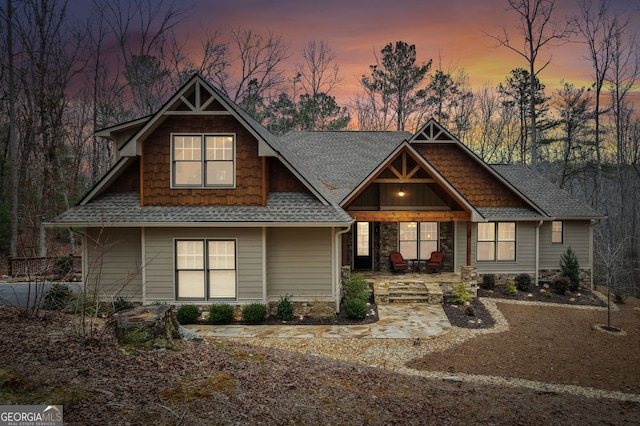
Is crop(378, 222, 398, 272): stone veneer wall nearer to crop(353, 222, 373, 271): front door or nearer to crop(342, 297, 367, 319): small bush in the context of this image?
crop(353, 222, 373, 271): front door

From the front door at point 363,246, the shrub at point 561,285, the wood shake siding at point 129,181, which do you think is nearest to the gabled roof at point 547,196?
the shrub at point 561,285

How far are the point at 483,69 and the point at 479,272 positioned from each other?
19.8 meters

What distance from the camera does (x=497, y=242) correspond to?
17422 mm

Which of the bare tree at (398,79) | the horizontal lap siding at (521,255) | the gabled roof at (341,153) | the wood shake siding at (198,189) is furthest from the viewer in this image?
the bare tree at (398,79)

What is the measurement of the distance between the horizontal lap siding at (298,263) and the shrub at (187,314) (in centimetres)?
235

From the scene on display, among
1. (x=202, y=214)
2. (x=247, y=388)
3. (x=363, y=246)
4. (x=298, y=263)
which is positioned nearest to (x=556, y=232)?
(x=363, y=246)

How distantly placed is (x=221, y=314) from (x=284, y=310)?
1.85 metres

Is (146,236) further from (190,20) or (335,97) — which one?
(335,97)

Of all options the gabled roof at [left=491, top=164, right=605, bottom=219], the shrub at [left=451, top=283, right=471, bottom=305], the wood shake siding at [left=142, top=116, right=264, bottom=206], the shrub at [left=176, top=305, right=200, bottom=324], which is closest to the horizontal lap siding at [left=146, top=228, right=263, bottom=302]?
the shrub at [left=176, top=305, right=200, bottom=324]

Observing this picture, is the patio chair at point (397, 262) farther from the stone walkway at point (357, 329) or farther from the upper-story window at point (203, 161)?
the upper-story window at point (203, 161)

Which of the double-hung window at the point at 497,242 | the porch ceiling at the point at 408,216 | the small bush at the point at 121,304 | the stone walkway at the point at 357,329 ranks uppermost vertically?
the porch ceiling at the point at 408,216

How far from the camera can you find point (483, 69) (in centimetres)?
3031

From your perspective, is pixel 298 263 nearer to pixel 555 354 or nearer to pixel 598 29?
pixel 555 354

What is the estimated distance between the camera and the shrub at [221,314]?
11.5m
